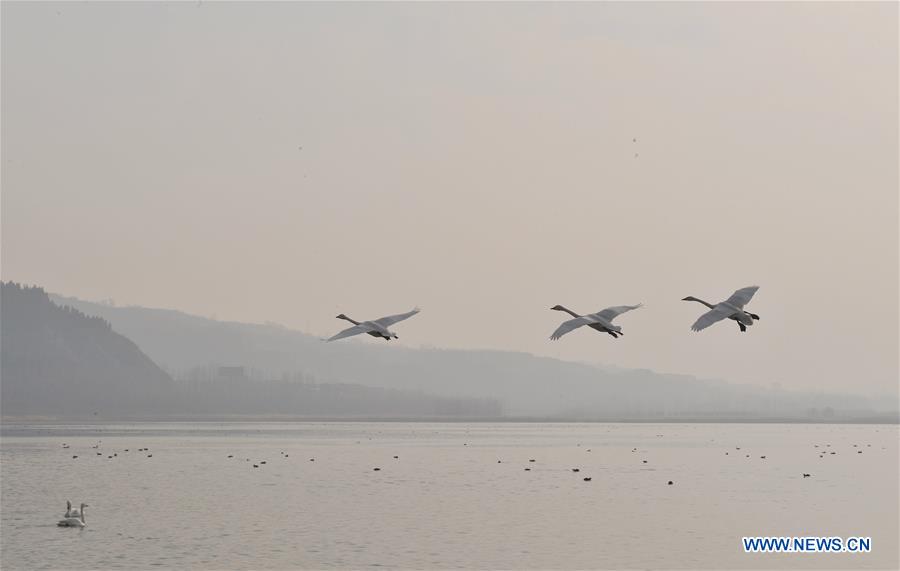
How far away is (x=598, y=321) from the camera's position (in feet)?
118

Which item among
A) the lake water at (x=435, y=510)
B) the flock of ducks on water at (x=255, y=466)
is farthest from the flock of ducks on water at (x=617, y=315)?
the flock of ducks on water at (x=255, y=466)

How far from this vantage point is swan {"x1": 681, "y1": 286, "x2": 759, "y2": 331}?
33656mm

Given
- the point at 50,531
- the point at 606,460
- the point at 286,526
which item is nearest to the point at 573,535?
the point at 286,526

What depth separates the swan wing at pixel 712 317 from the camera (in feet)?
109

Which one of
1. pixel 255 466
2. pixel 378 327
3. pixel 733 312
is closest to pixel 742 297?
pixel 733 312

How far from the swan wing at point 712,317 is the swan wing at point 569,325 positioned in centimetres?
327

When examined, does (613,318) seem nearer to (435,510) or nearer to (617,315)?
(617,315)

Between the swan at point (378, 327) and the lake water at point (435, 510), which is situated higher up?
the swan at point (378, 327)

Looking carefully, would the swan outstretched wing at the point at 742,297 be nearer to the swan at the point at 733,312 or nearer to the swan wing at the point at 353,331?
the swan at the point at 733,312

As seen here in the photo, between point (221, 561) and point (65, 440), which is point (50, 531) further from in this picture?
point (65, 440)

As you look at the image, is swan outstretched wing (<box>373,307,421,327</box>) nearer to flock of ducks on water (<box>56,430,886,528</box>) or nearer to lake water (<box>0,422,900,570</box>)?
lake water (<box>0,422,900,570</box>)

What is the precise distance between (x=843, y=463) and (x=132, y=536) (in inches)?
3639

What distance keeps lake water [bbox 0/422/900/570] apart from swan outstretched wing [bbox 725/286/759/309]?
26.3 meters

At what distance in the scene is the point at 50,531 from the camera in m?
70.6
